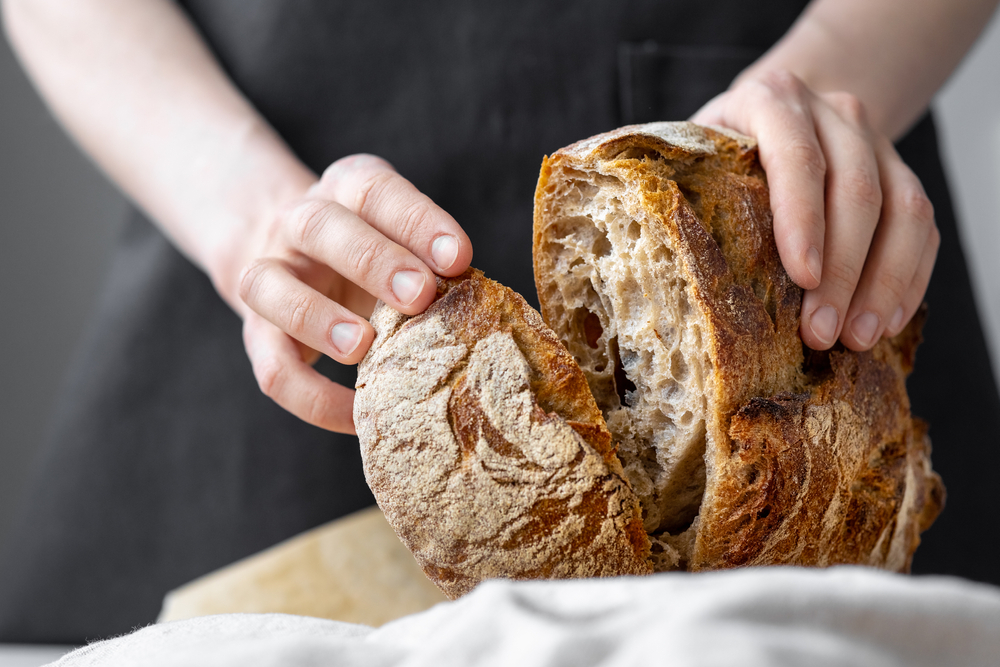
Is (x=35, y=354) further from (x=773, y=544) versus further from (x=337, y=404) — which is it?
(x=773, y=544)

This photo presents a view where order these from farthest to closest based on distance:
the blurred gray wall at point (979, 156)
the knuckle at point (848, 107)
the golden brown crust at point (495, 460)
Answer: the blurred gray wall at point (979, 156) → the knuckle at point (848, 107) → the golden brown crust at point (495, 460)

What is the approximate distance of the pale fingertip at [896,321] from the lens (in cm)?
95

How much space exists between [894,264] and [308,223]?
740 mm

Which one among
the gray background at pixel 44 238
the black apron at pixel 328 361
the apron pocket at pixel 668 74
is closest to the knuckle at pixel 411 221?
the black apron at pixel 328 361

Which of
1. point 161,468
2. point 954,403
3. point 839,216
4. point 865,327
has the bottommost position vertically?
point 954,403

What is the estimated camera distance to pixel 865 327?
0.90m

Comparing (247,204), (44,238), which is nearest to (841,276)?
(247,204)

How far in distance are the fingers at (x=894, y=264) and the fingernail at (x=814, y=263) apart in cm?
10

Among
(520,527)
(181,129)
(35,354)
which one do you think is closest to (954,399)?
(520,527)

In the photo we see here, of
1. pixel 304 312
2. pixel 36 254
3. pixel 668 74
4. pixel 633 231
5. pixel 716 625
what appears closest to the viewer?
pixel 716 625

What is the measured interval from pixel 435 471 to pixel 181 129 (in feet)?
3.43

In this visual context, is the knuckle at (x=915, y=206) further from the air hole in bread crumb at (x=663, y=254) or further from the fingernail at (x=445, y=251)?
the fingernail at (x=445, y=251)

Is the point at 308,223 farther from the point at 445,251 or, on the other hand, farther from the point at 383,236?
the point at 445,251

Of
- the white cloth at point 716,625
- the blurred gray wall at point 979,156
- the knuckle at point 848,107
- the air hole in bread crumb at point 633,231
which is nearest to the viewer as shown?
the white cloth at point 716,625
